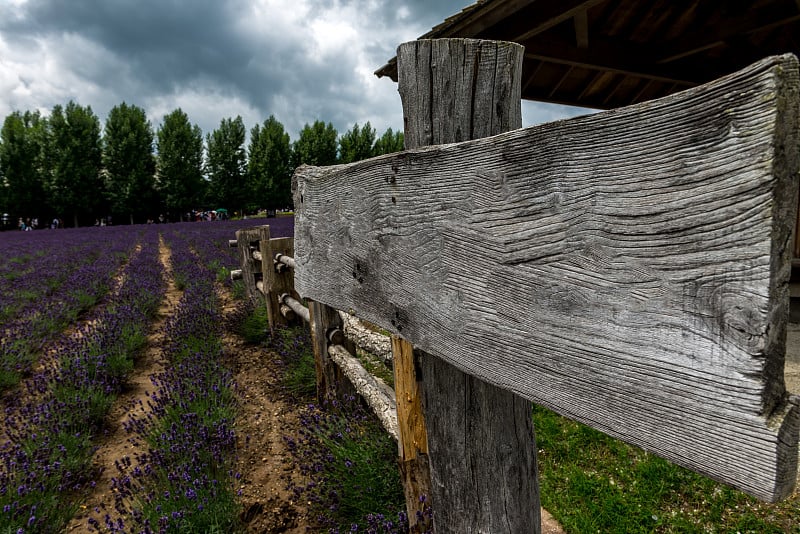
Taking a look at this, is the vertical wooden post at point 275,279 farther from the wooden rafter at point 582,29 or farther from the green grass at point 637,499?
the wooden rafter at point 582,29

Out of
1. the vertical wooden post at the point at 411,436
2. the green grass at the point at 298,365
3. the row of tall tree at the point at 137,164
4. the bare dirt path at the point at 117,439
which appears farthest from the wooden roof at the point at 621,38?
the row of tall tree at the point at 137,164

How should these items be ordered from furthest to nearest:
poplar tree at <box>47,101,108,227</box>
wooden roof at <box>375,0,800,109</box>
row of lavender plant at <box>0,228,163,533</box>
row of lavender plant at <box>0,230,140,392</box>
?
poplar tree at <box>47,101,108,227</box> → row of lavender plant at <box>0,230,140,392</box> → wooden roof at <box>375,0,800,109</box> → row of lavender plant at <box>0,228,163,533</box>

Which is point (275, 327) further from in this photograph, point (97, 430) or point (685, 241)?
point (685, 241)

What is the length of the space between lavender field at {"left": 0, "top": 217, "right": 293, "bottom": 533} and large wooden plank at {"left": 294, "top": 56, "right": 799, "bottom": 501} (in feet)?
7.10

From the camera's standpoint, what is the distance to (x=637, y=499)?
8.25 feet

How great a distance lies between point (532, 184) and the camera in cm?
69

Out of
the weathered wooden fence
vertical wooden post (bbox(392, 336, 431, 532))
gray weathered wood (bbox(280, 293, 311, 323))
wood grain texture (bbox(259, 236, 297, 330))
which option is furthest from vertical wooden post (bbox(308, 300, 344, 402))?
the weathered wooden fence

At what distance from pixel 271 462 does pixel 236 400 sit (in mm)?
824

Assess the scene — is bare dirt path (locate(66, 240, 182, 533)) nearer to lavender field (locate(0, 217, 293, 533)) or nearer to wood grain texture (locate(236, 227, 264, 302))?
lavender field (locate(0, 217, 293, 533))

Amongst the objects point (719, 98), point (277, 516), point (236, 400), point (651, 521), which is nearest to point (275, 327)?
point (236, 400)

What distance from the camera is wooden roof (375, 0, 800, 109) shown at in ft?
11.8

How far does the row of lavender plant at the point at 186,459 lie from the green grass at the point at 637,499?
6.06 feet

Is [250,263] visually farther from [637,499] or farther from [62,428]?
[637,499]

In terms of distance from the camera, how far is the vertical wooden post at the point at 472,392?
3.71 ft
